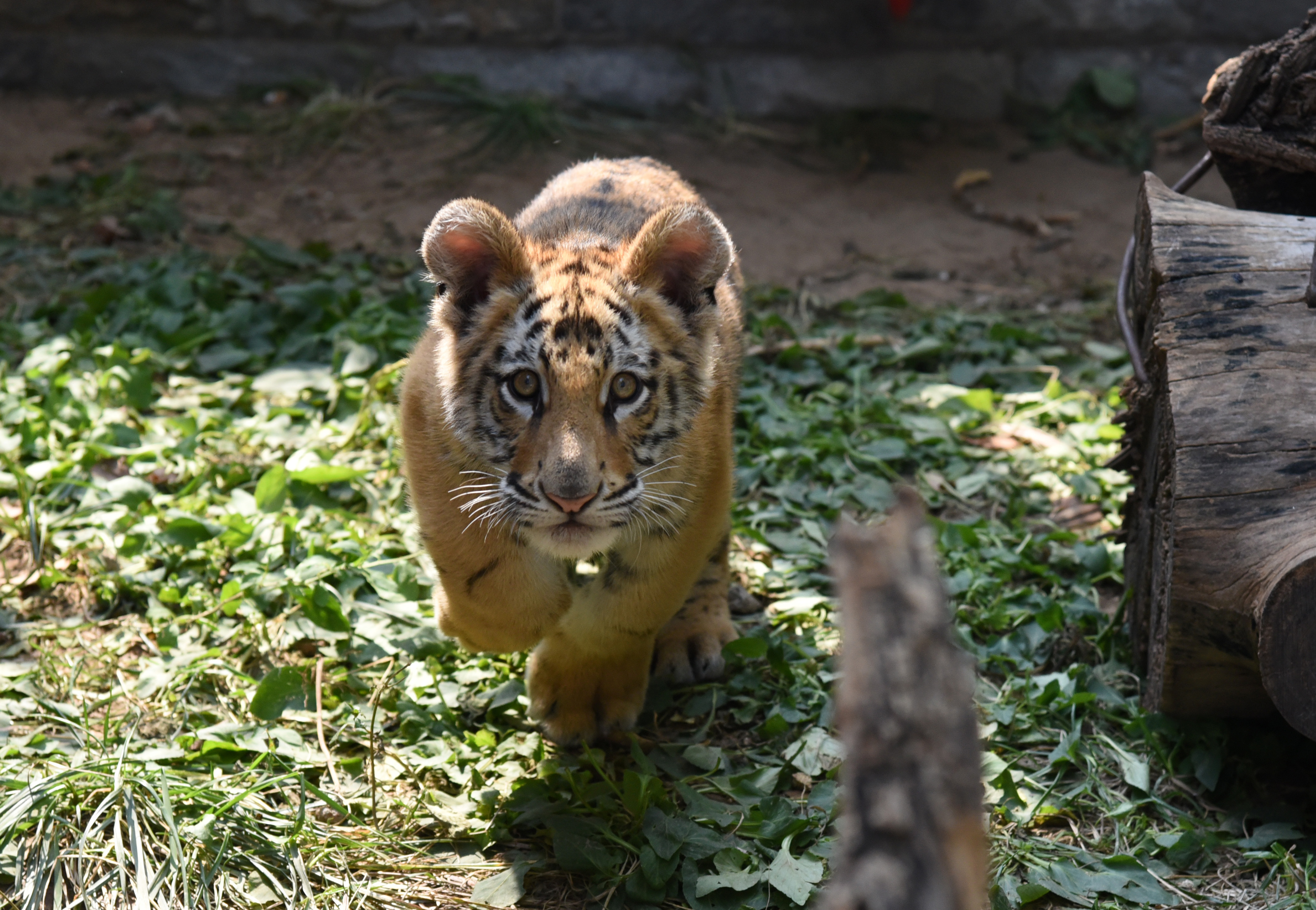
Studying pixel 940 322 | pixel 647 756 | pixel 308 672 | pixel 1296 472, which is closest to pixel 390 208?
pixel 940 322

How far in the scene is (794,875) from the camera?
2.79 metres

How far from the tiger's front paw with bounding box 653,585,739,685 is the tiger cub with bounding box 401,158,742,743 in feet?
0.69

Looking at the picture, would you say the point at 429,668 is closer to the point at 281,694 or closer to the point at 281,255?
the point at 281,694

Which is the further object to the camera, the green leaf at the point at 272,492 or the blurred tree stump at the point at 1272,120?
the green leaf at the point at 272,492

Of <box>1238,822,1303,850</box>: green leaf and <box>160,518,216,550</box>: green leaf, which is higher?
<box>160,518,216,550</box>: green leaf

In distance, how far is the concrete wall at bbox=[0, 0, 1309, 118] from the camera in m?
8.21

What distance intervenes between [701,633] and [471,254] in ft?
4.82

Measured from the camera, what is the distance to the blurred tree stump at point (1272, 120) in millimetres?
3307

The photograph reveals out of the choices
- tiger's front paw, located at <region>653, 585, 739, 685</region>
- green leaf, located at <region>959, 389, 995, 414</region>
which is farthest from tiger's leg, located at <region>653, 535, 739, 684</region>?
green leaf, located at <region>959, 389, 995, 414</region>

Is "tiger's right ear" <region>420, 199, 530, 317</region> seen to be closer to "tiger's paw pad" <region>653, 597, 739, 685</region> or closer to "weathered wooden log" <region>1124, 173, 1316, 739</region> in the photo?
"tiger's paw pad" <region>653, 597, 739, 685</region>

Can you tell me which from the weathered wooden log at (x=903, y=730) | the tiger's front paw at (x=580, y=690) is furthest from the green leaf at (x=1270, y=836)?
the weathered wooden log at (x=903, y=730)

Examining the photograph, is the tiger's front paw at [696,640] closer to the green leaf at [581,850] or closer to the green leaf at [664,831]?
the green leaf at [664,831]

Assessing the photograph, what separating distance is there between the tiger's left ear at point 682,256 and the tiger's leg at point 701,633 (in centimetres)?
86

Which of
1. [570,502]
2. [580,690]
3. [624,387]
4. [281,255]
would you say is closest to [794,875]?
[580,690]
